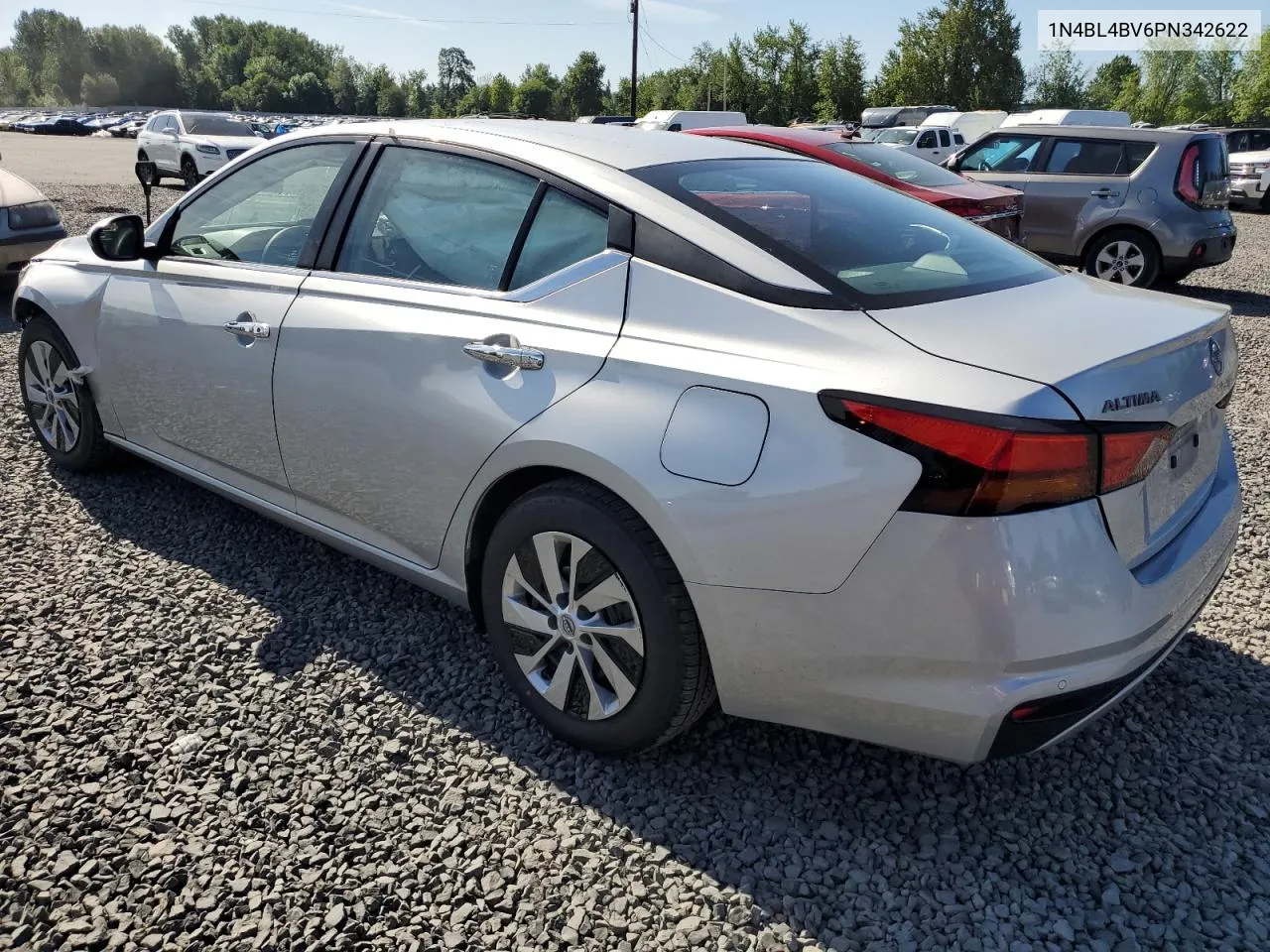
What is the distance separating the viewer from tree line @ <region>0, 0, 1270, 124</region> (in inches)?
2635

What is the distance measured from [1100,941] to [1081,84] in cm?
8780

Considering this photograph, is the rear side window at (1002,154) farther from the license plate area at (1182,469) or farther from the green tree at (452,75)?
the green tree at (452,75)

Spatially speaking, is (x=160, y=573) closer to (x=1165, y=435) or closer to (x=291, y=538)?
(x=291, y=538)

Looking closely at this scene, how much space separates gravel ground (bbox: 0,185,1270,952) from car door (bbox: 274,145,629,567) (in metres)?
0.52

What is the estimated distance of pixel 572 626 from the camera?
2482mm

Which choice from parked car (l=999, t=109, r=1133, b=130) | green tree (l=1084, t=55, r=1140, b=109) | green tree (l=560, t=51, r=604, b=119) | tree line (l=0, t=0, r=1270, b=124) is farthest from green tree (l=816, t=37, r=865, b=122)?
parked car (l=999, t=109, r=1133, b=130)

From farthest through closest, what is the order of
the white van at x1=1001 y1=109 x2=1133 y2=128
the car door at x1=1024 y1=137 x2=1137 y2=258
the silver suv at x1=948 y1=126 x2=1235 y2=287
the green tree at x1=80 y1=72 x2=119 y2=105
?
1. the green tree at x1=80 y1=72 x2=119 y2=105
2. the white van at x1=1001 y1=109 x2=1133 y2=128
3. the car door at x1=1024 y1=137 x2=1137 y2=258
4. the silver suv at x1=948 y1=126 x2=1235 y2=287

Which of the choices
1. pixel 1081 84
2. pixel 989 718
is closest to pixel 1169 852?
pixel 989 718

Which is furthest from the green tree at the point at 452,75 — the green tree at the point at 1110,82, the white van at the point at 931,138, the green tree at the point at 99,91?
the white van at the point at 931,138

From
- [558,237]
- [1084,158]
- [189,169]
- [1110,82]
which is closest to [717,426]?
[558,237]

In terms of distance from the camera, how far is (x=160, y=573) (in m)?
3.58

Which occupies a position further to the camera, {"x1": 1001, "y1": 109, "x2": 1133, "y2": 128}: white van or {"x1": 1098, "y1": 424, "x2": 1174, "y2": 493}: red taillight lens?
{"x1": 1001, "y1": 109, "x2": 1133, "y2": 128}: white van

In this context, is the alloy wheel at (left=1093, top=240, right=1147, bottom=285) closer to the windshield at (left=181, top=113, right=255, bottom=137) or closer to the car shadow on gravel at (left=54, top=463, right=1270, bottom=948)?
the car shadow on gravel at (left=54, top=463, right=1270, bottom=948)

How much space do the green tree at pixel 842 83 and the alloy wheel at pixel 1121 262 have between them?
6386 cm
